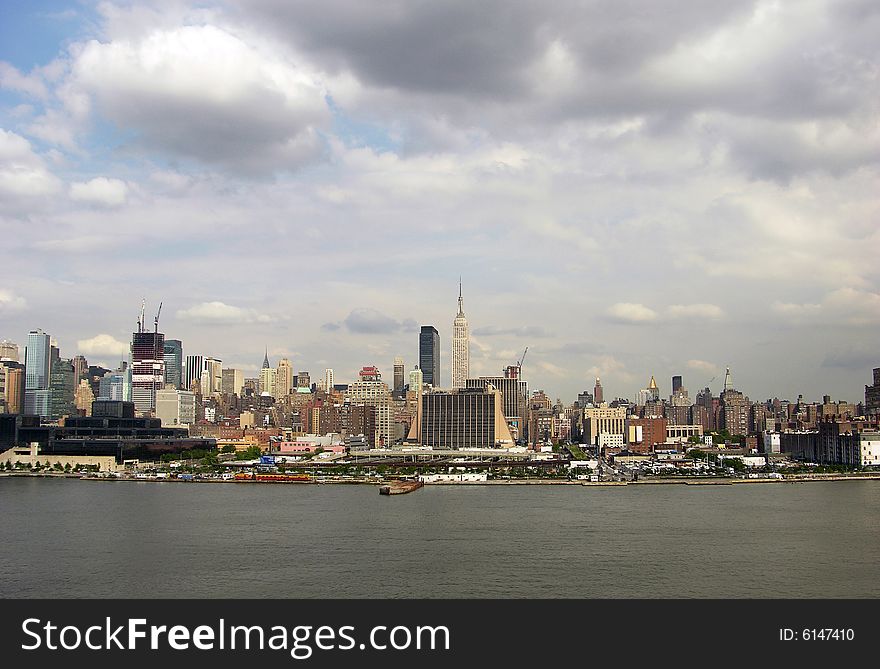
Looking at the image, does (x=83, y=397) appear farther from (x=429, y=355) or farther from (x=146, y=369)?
(x=429, y=355)

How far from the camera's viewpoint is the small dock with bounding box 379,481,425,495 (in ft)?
106

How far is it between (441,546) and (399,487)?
15.5 meters

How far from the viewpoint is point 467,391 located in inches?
2482

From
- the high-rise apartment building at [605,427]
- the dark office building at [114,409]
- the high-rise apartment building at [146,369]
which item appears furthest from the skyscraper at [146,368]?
the high-rise apartment building at [605,427]

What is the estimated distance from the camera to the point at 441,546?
705 inches

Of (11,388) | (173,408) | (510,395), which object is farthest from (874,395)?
(11,388)

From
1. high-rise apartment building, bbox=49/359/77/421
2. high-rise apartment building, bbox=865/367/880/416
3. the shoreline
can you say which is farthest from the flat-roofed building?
high-rise apartment building, bbox=49/359/77/421

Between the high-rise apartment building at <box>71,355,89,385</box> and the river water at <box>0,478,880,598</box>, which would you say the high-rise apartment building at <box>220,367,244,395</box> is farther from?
the river water at <box>0,478,880,598</box>

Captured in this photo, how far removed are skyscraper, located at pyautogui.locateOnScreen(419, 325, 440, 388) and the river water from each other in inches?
3734

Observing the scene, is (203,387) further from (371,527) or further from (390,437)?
(371,527)

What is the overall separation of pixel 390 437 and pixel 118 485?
36.7 metres

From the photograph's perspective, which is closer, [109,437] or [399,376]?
[109,437]

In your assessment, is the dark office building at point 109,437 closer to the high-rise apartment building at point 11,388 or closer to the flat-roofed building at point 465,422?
the flat-roofed building at point 465,422
